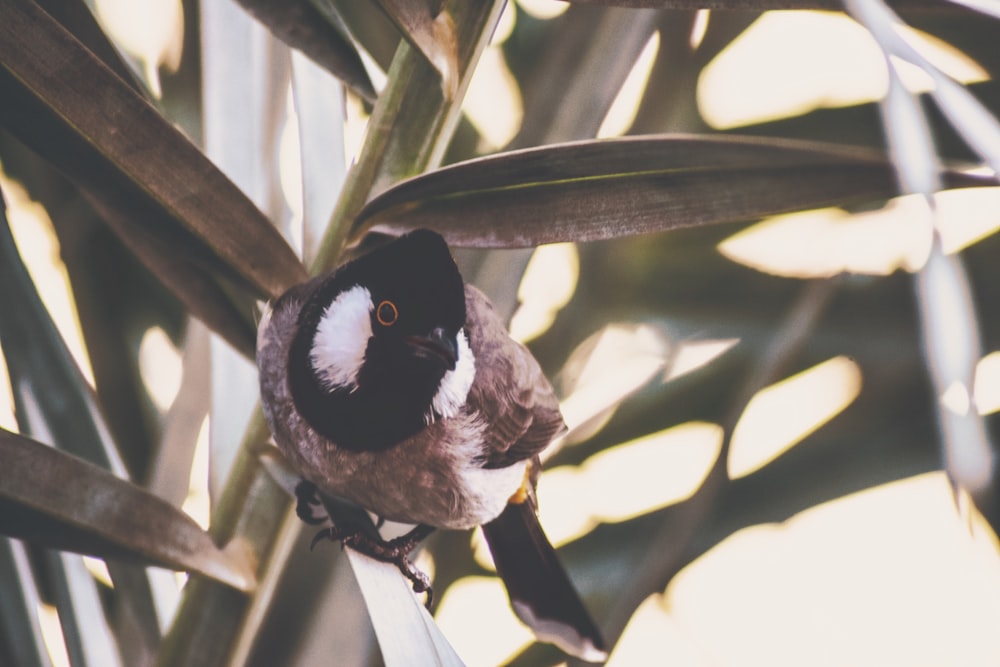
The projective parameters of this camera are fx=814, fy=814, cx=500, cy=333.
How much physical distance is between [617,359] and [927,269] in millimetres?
823

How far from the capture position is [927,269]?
0.31 m

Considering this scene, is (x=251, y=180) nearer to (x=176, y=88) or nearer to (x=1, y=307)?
(x=1, y=307)

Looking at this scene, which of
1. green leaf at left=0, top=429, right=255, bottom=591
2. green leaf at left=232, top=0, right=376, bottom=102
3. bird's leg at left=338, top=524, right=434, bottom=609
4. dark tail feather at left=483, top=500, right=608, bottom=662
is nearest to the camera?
green leaf at left=0, top=429, right=255, bottom=591

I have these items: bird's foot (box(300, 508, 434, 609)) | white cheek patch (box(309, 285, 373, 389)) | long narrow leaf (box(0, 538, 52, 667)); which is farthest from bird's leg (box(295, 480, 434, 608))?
long narrow leaf (box(0, 538, 52, 667))

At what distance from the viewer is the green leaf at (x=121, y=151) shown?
0.46 meters

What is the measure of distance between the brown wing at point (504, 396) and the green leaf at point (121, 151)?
0.79 ft

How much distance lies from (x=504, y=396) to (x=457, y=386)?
0.05 m

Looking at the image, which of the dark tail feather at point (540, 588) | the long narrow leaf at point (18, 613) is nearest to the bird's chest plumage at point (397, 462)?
the dark tail feather at point (540, 588)

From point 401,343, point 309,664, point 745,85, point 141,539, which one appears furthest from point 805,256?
point 141,539

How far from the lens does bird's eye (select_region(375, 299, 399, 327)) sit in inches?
26.7

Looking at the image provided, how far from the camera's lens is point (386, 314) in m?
0.69

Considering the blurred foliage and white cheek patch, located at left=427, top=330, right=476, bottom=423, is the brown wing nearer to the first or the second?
white cheek patch, located at left=427, top=330, right=476, bottom=423

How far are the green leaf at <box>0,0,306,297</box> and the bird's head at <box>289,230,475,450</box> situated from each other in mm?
88

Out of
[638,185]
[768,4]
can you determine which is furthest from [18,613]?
[768,4]
